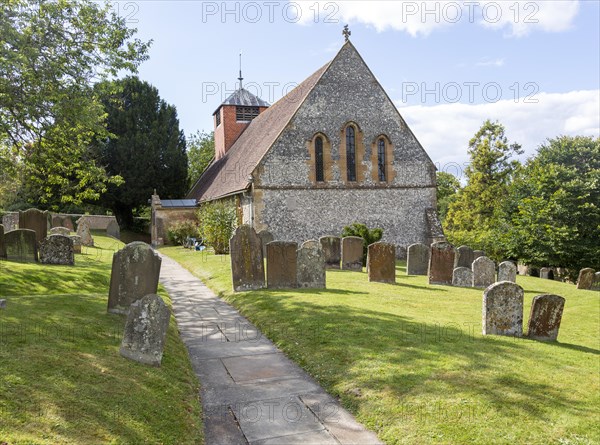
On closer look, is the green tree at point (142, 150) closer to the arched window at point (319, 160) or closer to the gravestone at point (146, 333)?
the arched window at point (319, 160)

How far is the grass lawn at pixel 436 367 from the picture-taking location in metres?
4.83

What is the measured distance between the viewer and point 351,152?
76.4ft

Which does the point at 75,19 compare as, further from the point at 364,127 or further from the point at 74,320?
the point at 364,127

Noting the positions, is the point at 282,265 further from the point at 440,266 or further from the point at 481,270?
the point at 481,270

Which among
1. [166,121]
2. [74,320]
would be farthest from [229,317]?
[166,121]

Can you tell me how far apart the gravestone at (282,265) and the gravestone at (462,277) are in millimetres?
5475

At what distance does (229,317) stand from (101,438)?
223 inches

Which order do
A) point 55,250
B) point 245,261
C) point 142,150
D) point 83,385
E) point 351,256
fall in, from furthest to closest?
point 142,150, point 351,256, point 55,250, point 245,261, point 83,385

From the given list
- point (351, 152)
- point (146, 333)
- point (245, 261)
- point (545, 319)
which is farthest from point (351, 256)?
point (146, 333)

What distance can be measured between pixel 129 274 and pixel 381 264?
7.89 m

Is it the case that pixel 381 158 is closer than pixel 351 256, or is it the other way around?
pixel 351 256

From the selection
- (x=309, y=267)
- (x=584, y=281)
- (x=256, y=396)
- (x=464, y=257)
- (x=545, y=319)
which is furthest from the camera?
(x=584, y=281)

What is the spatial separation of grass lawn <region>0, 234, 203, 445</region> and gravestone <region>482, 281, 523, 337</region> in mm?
5075

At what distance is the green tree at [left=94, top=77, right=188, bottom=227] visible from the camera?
3638cm
